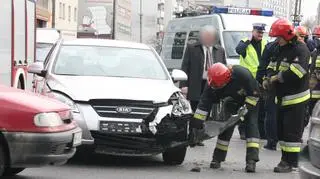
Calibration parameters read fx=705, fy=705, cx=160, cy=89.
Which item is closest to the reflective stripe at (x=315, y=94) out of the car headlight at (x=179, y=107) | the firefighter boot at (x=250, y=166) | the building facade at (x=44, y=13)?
the firefighter boot at (x=250, y=166)

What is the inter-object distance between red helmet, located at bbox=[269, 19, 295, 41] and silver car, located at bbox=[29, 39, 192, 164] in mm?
1426

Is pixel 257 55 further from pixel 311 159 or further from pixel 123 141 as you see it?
pixel 311 159

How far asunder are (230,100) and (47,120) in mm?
2674

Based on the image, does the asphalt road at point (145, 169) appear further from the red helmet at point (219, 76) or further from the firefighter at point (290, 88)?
the red helmet at point (219, 76)

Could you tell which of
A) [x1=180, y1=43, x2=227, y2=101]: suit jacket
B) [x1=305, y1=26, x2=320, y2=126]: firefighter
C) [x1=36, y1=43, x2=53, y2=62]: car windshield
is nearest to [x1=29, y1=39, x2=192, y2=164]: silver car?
[x1=180, y1=43, x2=227, y2=101]: suit jacket

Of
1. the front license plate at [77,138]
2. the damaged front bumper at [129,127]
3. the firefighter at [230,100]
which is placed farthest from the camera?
the firefighter at [230,100]

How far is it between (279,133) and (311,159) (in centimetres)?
342

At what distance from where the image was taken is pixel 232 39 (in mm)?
14977

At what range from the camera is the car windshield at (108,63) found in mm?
9281

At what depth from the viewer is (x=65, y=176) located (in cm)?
758

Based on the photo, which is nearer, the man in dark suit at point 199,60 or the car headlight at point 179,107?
the car headlight at point 179,107

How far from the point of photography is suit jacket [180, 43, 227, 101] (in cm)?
1126

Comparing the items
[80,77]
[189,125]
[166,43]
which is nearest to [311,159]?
[189,125]

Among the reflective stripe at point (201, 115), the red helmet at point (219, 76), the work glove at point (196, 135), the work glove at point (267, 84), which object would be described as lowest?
the work glove at point (196, 135)
